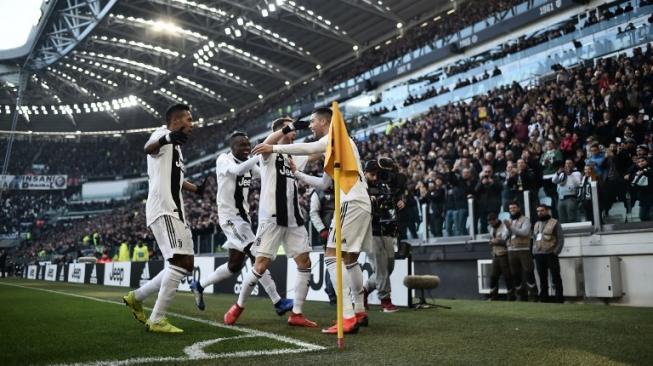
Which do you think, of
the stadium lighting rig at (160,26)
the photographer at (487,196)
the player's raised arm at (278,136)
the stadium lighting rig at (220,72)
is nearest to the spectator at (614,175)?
the photographer at (487,196)

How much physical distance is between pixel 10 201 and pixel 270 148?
196ft

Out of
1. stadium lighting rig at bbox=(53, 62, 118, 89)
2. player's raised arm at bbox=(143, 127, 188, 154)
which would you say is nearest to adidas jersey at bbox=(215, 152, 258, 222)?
player's raised arm at bbox=(143, 127, 188, 154)

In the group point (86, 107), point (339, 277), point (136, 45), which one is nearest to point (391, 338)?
point (339, 277)

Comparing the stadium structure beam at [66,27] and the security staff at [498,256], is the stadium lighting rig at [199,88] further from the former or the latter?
the security staff at [498,256]

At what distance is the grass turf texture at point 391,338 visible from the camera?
404 centimetres

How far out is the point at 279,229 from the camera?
6.28m

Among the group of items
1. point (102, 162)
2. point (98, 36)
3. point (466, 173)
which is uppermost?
point (98, 36)

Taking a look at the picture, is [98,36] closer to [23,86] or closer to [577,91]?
[23,86]

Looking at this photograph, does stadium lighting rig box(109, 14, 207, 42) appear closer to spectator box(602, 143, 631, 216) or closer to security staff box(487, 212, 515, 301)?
security staff box(487, 212, 515, 301)

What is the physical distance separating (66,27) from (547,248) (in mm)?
32153

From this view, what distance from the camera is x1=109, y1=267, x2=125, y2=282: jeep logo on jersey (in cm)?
1941

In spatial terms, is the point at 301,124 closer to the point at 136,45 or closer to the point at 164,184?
the point at 164,184

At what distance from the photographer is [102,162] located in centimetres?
5966

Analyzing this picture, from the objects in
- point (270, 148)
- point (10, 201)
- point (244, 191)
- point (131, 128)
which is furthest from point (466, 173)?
point (10, 201)
